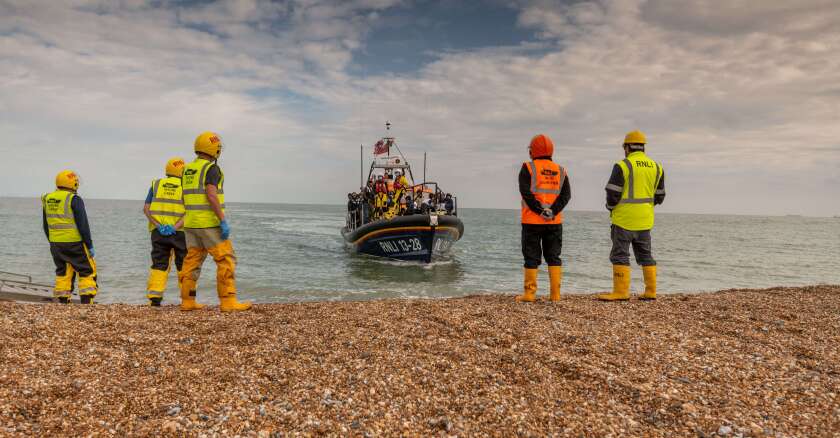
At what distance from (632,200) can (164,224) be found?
6340mm

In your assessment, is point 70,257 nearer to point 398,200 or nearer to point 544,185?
point 544,185

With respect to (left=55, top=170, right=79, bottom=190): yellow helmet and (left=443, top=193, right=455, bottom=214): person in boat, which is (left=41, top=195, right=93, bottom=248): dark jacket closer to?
(left=55, top=170, right=79, bottom=190): yellow helmet

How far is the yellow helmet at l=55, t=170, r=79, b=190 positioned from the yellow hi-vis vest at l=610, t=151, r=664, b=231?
7472mm

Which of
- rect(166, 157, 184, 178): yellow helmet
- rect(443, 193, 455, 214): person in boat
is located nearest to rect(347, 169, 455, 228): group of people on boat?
rect(443, 193, 455, 214): person in boat

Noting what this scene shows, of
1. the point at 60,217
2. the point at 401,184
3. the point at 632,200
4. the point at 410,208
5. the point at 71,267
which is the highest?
the point at 401,184

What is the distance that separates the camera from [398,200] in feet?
58.0

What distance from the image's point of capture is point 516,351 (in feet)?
12.2

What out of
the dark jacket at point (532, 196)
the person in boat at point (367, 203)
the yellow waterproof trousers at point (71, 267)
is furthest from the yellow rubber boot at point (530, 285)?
the person in boat at point (367, 203)

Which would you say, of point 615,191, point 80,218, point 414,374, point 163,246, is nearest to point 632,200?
point 615,191

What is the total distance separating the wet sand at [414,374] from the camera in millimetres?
2533

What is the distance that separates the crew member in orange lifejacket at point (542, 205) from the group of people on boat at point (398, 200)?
→ 429 inches

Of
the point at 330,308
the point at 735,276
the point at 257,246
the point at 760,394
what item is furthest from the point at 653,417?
the point at 257,246

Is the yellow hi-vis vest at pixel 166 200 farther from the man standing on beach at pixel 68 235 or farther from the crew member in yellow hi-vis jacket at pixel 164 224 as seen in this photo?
the man standing on beach at pixel 68 235

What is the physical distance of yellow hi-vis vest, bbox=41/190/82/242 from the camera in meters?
6.03
